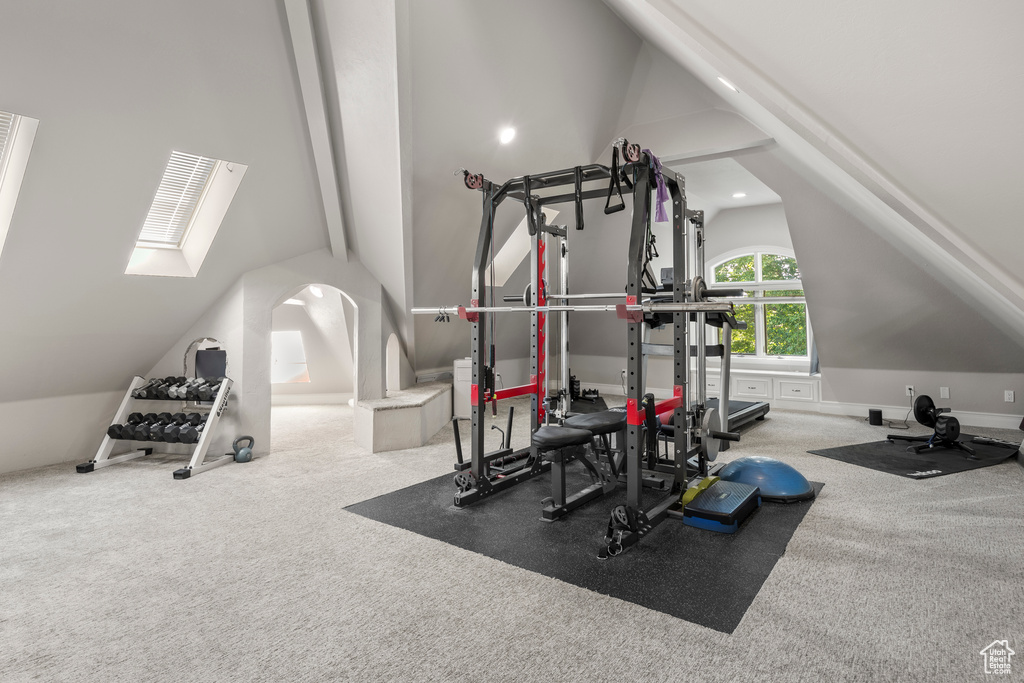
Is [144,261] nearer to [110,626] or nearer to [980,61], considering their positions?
[110,626]

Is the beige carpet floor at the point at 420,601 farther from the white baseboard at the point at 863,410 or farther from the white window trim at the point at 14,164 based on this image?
the white baseboard at the point at 863,410

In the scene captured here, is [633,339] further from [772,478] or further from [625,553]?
[772,478]

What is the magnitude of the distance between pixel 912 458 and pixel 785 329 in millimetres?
3672

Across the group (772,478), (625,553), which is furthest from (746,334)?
(625,553)

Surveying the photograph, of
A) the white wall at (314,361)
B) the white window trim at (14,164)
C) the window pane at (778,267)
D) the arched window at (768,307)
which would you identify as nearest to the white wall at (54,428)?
the white window trim at (14,164)

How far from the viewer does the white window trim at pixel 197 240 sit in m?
4.46

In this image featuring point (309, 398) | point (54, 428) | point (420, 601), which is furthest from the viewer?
point (309, 398)

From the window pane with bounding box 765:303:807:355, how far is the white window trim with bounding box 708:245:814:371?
0.06 meters

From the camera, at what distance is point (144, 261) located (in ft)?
15.3

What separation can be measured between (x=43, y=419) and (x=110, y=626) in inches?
132

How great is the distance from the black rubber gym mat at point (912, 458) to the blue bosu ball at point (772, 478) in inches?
42.5

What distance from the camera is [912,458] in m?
4.84

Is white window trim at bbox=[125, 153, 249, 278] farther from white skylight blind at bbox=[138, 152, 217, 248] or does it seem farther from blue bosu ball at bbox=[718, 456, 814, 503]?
blue bosu ball at bbox=[718, 456, 814, 503]

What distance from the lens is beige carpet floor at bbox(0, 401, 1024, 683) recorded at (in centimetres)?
197
